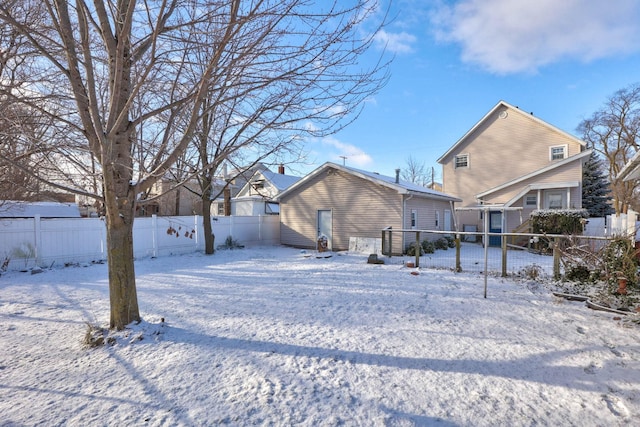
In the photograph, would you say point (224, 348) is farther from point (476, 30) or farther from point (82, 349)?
point (476, 30)

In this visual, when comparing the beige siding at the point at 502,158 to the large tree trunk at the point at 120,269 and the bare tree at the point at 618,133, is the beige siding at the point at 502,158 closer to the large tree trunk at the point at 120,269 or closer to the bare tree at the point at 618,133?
the bare tree at the point at 618,133

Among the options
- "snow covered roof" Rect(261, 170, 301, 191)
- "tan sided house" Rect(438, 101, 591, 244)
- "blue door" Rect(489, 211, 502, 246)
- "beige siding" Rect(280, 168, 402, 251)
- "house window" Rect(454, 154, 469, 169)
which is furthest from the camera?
"snow covered roof" Rect(261, 170, 301, 191)

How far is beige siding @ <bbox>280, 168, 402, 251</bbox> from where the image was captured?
12484mm

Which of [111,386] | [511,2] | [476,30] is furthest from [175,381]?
[511,2]

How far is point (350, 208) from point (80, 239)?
9.78 m

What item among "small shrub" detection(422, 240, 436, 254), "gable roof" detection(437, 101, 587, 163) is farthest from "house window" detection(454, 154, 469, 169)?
"small shrub" detection(422, 240, 436, 254)

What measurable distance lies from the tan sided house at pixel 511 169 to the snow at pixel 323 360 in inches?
458

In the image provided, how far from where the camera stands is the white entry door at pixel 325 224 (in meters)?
14.0

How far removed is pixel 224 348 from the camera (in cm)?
366

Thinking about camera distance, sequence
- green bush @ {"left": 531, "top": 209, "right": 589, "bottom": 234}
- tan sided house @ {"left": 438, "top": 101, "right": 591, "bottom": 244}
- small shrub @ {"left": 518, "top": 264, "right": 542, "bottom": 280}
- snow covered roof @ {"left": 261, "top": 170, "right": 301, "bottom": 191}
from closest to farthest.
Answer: small shrub @ {"left": 518, "top": 264, "right": 542, "bottom": 280} < green bush @ {"left": 531, "top": 209, "right": 589, "bottom": 234} < tan sided house @ {"left": 438, "top": 101, "right": 591, "bottom": 244} < snow covered roof @ {"left": 261, "top": 170, "right": 301, "bottom": 191}

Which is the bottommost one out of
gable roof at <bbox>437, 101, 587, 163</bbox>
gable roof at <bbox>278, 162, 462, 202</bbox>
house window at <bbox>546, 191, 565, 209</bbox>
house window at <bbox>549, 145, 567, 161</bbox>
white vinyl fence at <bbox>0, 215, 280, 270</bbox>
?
white vinyl fence at <bbox>0, 215, 280, 270</bbox>

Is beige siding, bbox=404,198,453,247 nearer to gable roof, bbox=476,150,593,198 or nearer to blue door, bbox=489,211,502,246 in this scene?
blue door, bbox=489,211,502,246

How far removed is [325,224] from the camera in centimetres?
1419

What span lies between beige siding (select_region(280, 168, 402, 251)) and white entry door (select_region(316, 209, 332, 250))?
0.65ft
